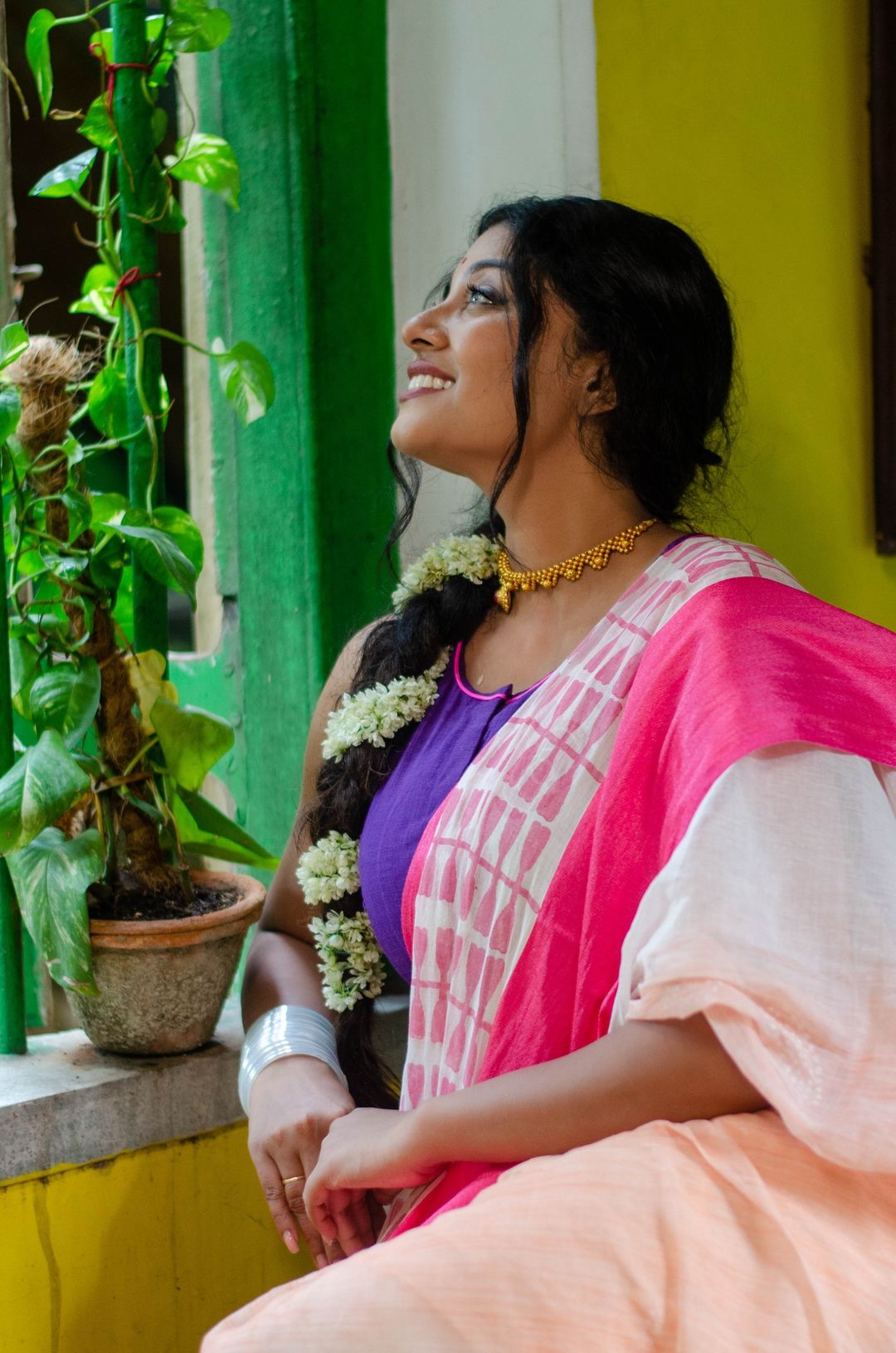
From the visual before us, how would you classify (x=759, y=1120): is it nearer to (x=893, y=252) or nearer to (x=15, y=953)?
(x=15, y=953)

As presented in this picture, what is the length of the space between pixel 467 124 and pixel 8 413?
A: 2.41ft

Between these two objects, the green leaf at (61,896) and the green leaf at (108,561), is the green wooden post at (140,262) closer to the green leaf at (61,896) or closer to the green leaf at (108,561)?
the green leaf at (108,561)

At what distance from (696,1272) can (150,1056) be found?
79 cm

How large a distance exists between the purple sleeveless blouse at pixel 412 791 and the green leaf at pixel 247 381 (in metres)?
0.40

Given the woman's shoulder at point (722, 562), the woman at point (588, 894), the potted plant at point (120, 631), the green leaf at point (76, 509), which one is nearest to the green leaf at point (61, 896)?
the potted plant at point (120, 631)

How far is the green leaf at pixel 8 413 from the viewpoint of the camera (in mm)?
1282

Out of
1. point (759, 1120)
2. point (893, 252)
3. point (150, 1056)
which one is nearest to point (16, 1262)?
point (150, 1056)

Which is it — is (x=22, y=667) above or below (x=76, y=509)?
below

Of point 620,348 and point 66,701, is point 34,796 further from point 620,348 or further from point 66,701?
point 620,348

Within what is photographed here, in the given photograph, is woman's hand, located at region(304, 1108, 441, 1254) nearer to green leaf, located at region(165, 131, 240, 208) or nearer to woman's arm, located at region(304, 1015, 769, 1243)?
woman's arm, located at region(304, 1015, 769, 1243)

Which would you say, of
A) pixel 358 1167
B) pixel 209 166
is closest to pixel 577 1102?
pixel 358 1167

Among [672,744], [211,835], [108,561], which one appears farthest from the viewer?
[211,835]

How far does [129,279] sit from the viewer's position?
1.48m

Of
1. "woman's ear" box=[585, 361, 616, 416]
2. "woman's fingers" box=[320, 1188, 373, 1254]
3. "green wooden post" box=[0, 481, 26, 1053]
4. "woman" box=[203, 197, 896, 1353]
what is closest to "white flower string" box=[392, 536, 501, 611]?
"woman" box=[203, 197, 896, 1353]
